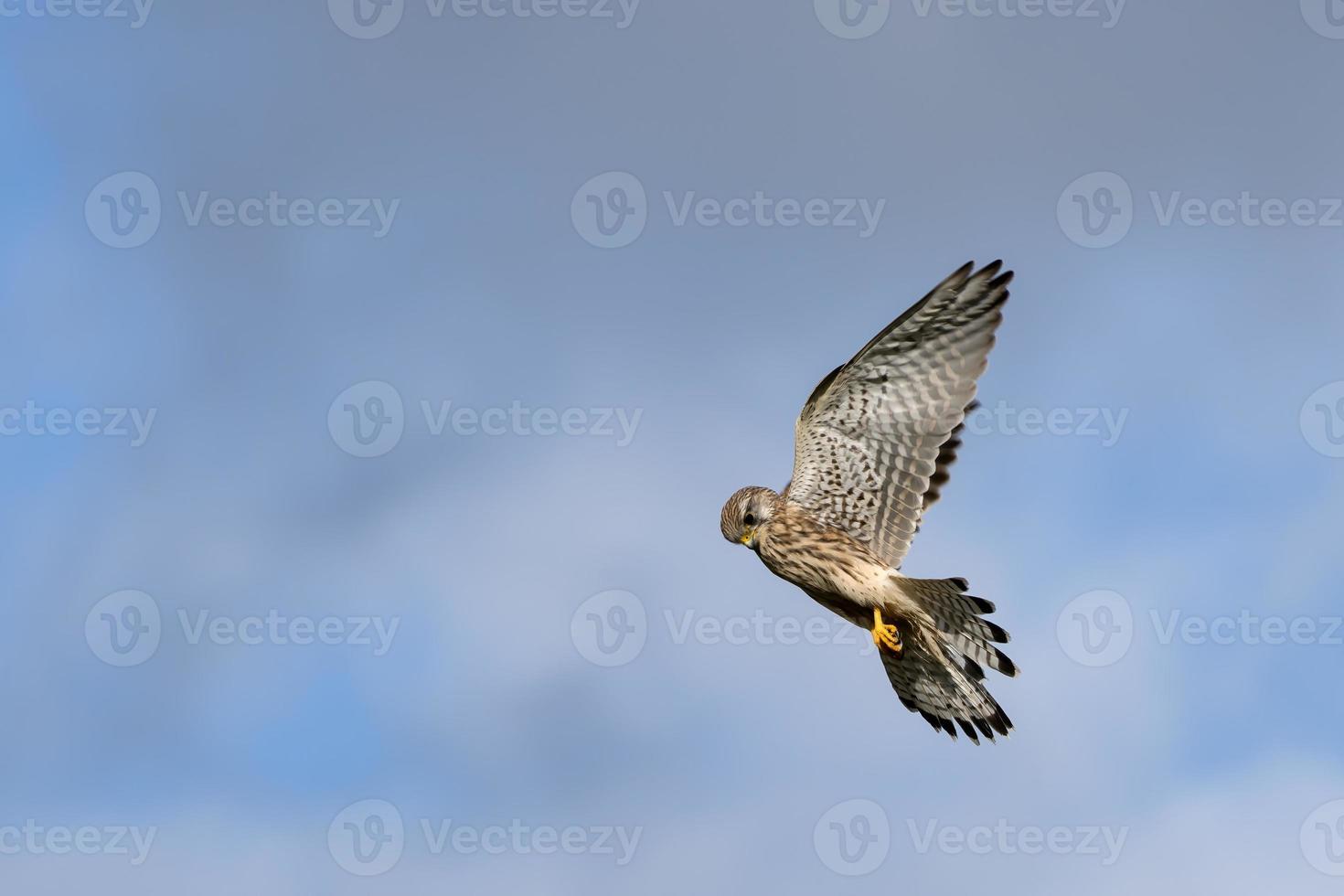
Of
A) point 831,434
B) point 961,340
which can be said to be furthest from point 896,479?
point 961,340

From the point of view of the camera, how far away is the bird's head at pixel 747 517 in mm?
9508

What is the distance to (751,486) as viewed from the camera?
384 inches

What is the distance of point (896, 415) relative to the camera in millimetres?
9461

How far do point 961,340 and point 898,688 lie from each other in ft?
9.11

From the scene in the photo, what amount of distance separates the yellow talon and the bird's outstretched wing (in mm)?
544

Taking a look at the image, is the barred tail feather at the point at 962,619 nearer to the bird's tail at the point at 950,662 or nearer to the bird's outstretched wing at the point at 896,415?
the bird's tail at the point at 950,662

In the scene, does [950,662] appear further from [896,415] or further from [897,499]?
[896,415]

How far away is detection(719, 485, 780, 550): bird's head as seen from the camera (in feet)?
31.2

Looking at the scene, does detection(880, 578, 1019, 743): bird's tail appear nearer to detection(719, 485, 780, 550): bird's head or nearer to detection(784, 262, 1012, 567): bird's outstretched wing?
detection(784, 262, 1012, 567): bird's outstretched wing

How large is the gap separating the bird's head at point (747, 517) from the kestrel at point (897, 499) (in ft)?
0.03

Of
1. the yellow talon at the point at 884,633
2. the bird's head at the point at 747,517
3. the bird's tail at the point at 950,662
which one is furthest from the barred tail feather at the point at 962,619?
the bird's head at the point at 747,517

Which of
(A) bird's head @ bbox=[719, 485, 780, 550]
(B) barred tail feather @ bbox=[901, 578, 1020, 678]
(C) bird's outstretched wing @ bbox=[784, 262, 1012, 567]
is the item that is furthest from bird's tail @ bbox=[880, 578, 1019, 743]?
(A) bird's head @ bbox=[719, 485, 780, 550]

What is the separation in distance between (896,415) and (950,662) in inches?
74.9

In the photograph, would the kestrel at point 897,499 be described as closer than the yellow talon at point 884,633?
Yes
